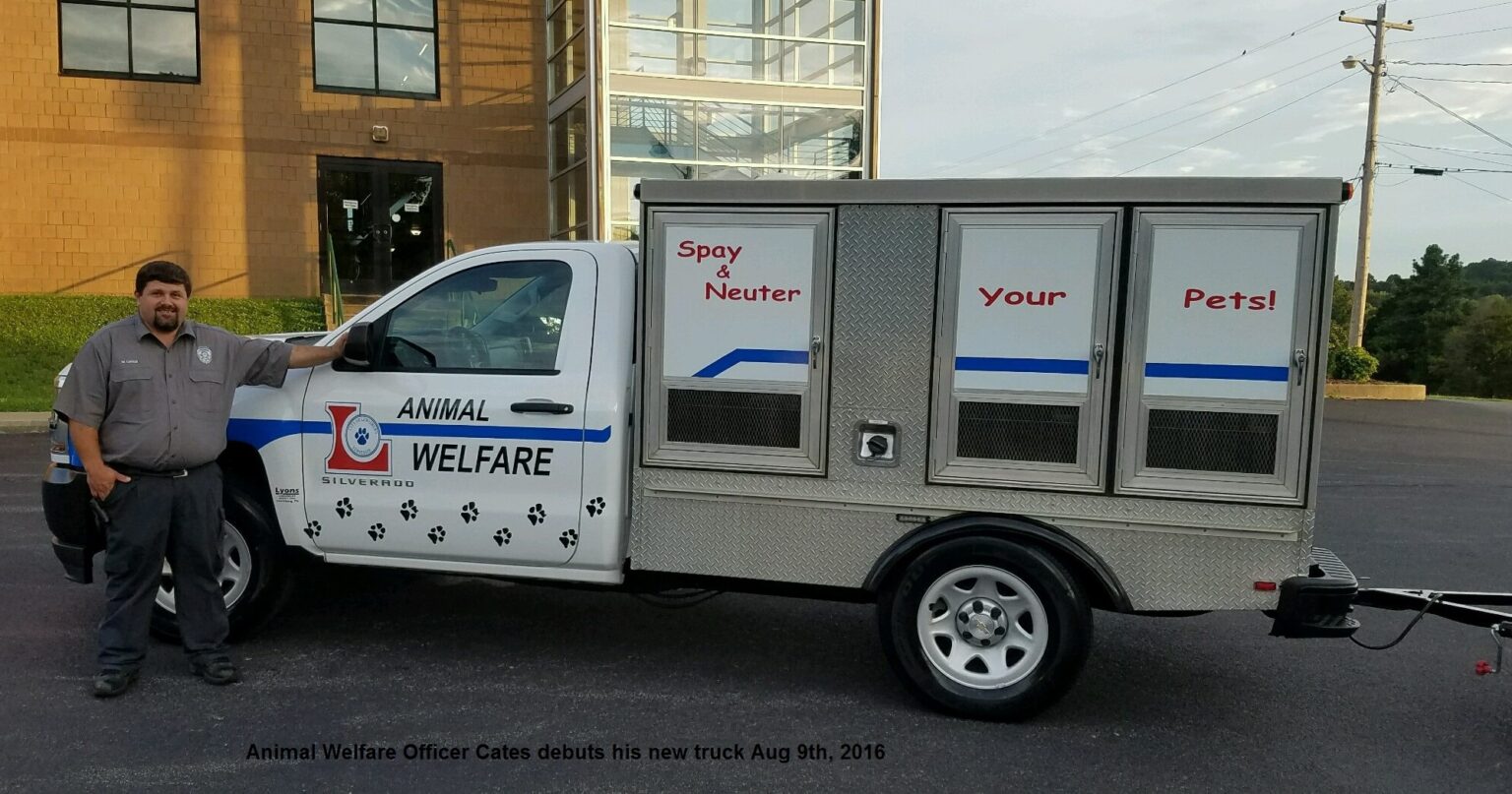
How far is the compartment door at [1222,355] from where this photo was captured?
161 inches

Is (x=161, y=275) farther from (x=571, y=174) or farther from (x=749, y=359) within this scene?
(x=571, y=174)

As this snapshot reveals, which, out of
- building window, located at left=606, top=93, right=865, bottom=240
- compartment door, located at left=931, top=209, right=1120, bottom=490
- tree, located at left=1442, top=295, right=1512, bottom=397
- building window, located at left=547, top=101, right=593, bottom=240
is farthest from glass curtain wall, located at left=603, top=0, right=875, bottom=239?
tree, located at left=1442, top=295, right=1512, bottom=397

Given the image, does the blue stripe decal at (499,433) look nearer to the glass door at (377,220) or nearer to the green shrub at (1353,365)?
the glass door at (377,220)

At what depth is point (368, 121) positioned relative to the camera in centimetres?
1973

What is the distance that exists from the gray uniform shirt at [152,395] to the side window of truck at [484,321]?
0.72 meters

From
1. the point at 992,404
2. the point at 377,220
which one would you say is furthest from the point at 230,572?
the point at 377,220

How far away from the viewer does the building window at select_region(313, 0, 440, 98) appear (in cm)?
1952

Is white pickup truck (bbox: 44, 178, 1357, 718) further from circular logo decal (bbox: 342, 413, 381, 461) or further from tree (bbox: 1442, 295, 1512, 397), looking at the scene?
tree (bbox: 1442, 295, 1512, 397)

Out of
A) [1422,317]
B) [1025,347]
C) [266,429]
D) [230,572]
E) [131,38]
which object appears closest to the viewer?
[1025,347]

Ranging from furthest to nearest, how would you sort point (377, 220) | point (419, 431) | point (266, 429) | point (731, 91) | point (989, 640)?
point (377, 220) < point (731, 91) < point (266, 429) < point (419, 431) < point (989, 640)

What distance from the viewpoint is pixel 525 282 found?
197 inches

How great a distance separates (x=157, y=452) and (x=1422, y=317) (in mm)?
80862

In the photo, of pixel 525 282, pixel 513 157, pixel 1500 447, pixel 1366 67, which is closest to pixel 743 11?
pixel 513 157

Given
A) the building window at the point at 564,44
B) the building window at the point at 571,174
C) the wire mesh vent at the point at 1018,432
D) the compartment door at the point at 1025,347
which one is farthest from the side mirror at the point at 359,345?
the building window at the point at 564,44
